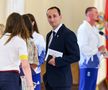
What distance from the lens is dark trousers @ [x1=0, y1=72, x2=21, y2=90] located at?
8.63 ft

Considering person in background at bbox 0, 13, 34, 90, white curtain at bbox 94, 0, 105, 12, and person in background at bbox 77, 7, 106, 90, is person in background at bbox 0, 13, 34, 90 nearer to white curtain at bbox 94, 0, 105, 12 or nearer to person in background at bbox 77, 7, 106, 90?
person in background at bbox 77, 7, 106, 90

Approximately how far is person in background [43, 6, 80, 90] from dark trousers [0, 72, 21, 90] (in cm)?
41

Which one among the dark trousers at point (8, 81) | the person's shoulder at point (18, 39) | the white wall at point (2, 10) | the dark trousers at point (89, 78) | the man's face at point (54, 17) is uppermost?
the white wall at point (2, 10)

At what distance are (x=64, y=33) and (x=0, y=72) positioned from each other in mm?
706

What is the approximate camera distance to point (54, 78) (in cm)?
295

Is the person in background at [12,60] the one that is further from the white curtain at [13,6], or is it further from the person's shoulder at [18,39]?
the white curtain at [13,6]

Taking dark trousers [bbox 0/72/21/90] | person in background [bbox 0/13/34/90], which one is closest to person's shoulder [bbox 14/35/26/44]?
person in background [bbox 0/13/34/90]

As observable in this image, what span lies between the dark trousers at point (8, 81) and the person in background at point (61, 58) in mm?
407

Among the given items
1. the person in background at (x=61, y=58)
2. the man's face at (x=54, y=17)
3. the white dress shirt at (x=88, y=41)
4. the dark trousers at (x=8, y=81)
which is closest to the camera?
the dark trousers at (x=8, y=81)

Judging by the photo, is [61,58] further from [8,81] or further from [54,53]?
[8,81]

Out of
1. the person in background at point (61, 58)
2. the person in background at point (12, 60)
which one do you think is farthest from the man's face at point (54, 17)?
the person in background at point (12, 60)

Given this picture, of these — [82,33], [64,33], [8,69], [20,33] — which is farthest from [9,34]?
[82,33]

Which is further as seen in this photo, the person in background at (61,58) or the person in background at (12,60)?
the person in background at (61,58)

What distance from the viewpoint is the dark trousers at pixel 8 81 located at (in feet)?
8.63
